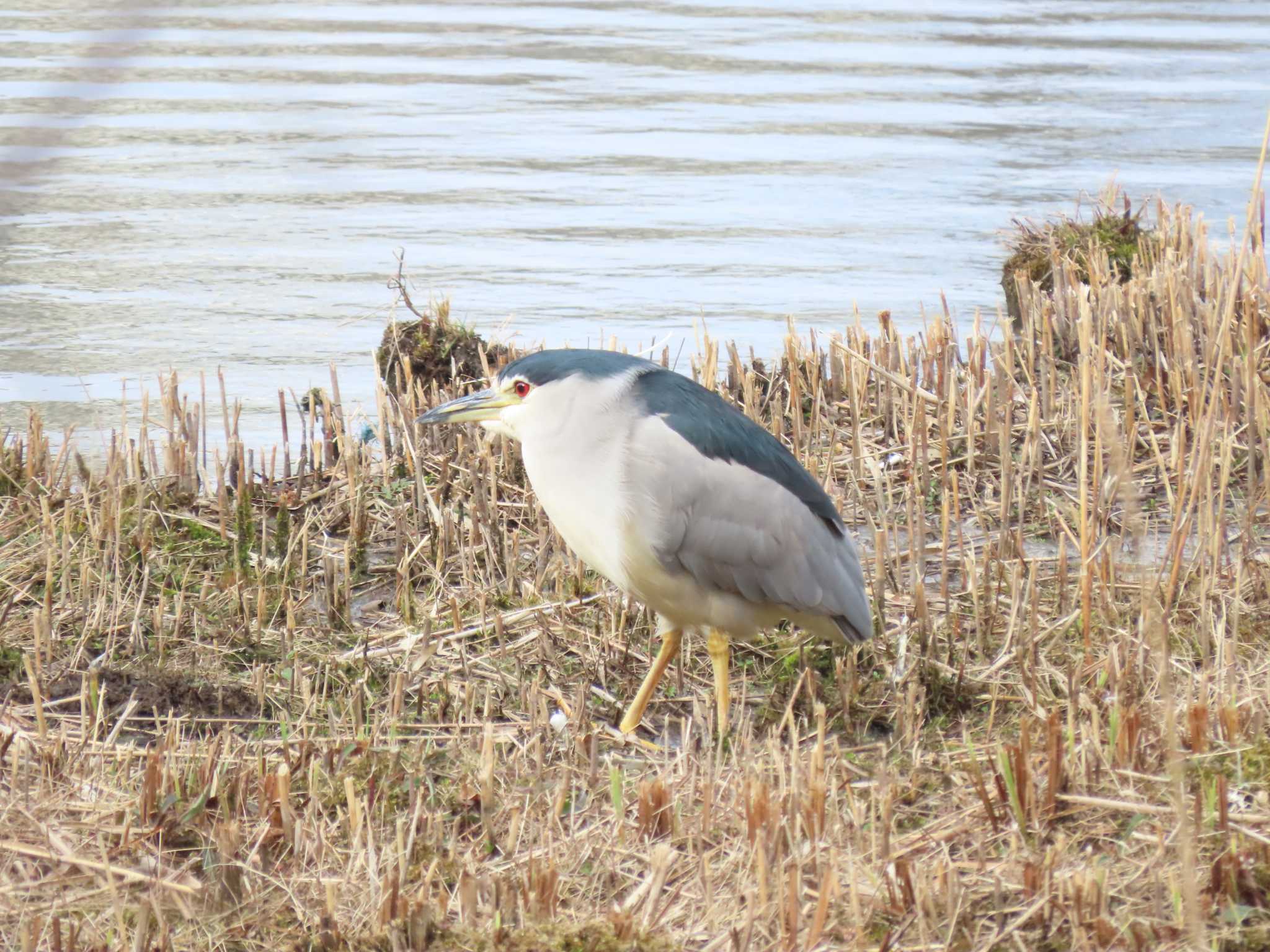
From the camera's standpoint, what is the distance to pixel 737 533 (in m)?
4.22

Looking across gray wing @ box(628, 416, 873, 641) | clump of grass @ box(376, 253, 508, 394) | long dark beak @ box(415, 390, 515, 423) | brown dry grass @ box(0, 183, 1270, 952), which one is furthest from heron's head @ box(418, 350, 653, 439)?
clump of grass @ box(376, 253, 508, 394)

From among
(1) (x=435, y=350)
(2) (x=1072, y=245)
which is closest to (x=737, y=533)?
(1) (x=435, y=350)

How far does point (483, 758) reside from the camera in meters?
3.43

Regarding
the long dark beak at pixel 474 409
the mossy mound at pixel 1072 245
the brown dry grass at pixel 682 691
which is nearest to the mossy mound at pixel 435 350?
the brown dry grass at pixel 682 691

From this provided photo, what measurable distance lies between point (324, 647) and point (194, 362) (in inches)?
141

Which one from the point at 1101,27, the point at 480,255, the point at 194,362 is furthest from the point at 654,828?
the point at 1101,27

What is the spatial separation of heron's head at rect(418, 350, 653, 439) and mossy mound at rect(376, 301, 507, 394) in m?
2.37

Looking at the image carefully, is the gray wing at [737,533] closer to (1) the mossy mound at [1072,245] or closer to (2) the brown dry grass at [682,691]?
(2) the brown dry grass at [682,691]

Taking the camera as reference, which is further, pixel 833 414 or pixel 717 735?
pixel 833 414

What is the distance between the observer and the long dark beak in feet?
14.0

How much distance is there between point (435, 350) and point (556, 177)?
19.1 feet

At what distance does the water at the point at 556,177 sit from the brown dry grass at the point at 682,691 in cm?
123

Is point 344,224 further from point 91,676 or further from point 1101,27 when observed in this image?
point 1101,27

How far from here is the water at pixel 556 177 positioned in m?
8.48
